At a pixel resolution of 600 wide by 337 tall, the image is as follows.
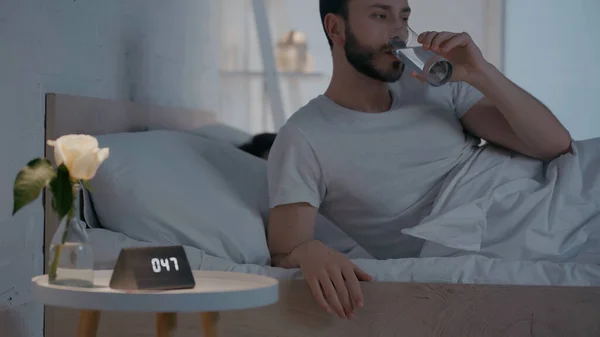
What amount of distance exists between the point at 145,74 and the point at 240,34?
552 millimetres

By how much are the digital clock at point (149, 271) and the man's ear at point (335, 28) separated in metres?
0.95

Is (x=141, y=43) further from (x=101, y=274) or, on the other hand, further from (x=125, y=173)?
(x=101, y=274)

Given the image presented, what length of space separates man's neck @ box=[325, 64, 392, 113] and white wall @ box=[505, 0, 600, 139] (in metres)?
0.84

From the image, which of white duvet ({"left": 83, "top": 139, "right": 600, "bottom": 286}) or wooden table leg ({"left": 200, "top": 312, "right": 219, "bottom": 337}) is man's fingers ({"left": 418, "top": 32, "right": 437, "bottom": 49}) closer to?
white duvet ({"left": 83, "top": 139, "right": 600, "bottom": 286})

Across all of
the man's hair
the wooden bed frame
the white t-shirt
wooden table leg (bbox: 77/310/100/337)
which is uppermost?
the man's hair

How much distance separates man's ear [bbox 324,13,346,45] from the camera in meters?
2.01

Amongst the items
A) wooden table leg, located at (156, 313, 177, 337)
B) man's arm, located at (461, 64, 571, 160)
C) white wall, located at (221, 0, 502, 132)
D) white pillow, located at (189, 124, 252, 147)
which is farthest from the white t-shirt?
white wall, located at (221, 0, 502, 132)

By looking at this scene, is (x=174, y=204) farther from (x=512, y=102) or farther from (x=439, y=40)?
(x=512, y=102)

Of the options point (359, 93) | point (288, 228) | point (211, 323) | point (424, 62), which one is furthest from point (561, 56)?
point (211, 323)

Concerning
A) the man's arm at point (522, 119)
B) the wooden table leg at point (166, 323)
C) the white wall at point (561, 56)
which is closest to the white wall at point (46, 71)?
the wooden table leg at point (166, 323)

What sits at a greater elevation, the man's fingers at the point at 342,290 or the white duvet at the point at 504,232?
the white duvet at the point at 504,232

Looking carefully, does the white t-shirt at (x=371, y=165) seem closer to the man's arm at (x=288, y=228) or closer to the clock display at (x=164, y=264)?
the man's arm at (x=288, y=228)

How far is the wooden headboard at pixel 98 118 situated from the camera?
1.68 metres

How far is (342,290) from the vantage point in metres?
1.47
